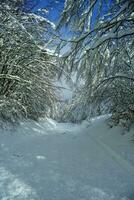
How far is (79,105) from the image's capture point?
1320 cm

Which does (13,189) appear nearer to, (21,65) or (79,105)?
(79,105)

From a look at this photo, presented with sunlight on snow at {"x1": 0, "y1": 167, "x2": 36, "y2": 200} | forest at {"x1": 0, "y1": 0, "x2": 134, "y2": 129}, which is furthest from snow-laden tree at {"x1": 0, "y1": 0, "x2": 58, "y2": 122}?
sunlight on snow at {"x1": 0, "y1": 167, "x2": 36, "y2": 200}

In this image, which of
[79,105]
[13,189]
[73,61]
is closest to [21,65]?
[79,105]

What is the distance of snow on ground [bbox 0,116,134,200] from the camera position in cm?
596

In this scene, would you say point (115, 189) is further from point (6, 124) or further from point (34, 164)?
point (6, 124)

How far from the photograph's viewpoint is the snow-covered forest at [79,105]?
645cm

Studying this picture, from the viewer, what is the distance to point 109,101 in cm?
1559

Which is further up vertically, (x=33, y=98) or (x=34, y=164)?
(x=33, y=98)

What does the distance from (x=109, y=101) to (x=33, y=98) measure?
382 cm

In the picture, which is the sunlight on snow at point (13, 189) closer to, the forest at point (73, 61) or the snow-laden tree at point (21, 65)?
the forest at point (73, 61)

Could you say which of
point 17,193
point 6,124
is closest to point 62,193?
point 17,193

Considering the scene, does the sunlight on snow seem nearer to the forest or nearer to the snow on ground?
the snow on ground

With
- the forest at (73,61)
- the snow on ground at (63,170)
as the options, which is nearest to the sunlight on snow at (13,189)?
the snow on ground at (63,170)

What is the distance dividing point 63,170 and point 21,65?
8.33m
